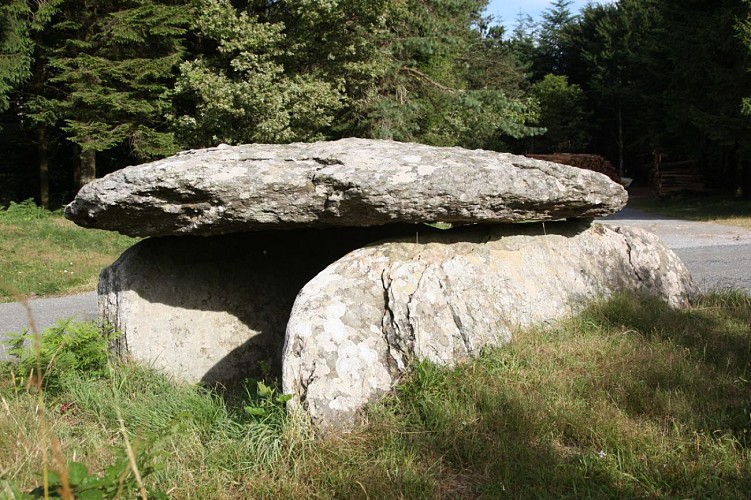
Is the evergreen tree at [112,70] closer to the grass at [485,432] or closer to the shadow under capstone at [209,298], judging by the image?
the shadow under capstone at [209,298]

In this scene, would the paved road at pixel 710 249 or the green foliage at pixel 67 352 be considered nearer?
the green foliage at pixel 67 352

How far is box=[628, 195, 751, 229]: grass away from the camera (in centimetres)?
1509

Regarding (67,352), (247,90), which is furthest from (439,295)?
(247,90)

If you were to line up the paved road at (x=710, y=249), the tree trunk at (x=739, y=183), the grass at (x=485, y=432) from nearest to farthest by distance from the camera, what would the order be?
the grass at (x=485, y=432) → the paved road at (x=710, y=249) → the tree trunk at (x=739, y=183)

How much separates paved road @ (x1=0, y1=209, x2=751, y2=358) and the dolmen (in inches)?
35.9

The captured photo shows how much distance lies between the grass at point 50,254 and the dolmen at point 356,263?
150 inches

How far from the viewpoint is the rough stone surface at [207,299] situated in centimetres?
Result: 508

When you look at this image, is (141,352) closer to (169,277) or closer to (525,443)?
(169,277)

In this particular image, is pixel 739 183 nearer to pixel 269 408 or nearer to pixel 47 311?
pixel 47 311

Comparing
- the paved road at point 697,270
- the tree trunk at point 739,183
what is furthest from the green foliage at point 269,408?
the tree trunk at point 739,183

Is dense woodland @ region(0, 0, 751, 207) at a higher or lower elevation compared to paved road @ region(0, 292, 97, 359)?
higher

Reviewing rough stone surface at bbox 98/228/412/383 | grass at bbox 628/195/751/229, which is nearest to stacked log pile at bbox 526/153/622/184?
grass at bbox 628/195/751/229

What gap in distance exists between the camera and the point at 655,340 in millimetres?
4227

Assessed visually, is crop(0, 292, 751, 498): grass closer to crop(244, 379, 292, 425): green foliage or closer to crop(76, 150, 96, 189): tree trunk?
crop(244, 379, 292, 425): green foliage
